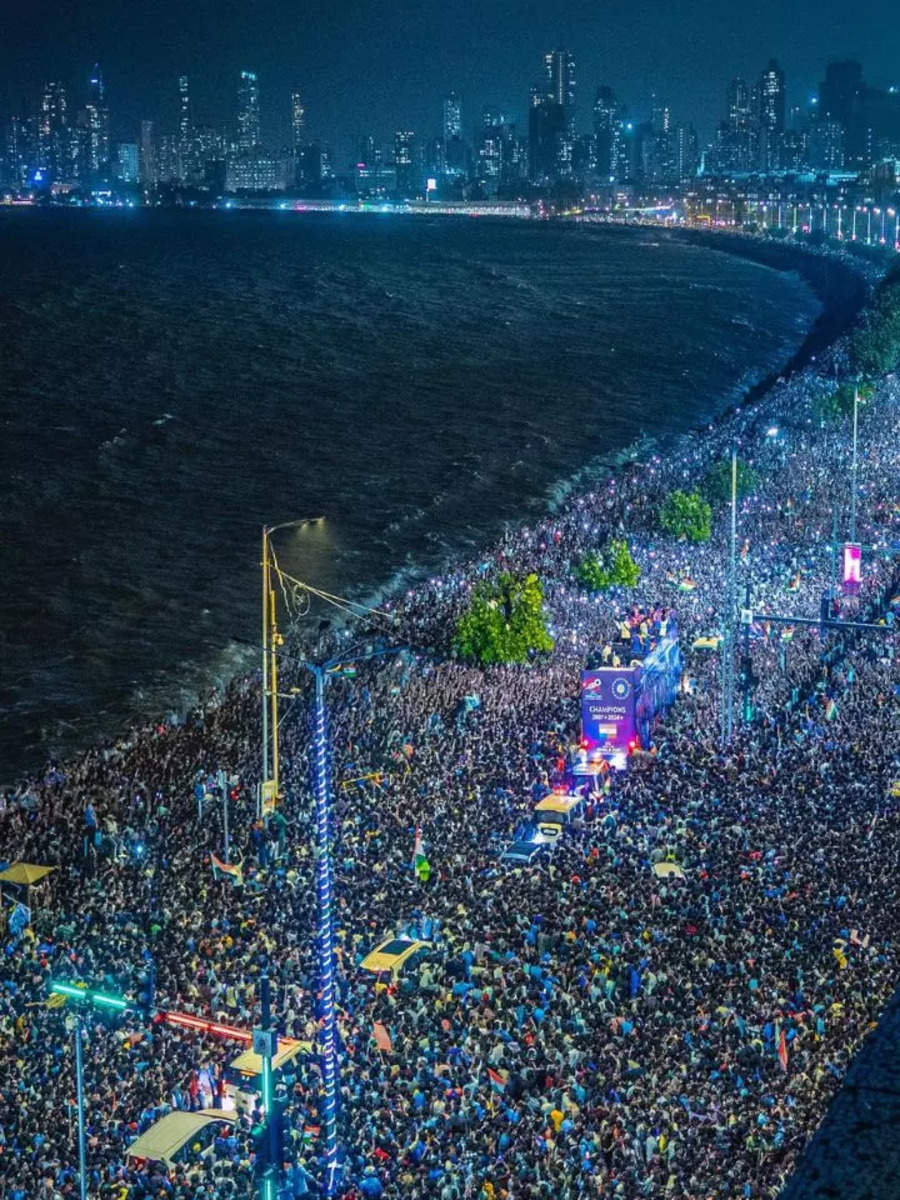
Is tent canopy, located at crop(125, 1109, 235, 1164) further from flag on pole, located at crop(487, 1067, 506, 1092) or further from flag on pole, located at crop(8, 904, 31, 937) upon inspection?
flag on pole, located at crop(8, 904, 31, 937)

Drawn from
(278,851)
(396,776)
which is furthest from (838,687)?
(278,851)

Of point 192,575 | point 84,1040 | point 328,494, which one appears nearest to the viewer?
point 84,1040

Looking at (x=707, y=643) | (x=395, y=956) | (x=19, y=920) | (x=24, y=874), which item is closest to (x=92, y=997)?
(x=395, y=956)

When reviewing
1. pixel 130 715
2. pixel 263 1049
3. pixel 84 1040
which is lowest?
pixel 130 715

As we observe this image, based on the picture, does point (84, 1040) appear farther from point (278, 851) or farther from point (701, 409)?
point (701, 409)

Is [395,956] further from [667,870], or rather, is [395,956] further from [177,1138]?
[177,1138]

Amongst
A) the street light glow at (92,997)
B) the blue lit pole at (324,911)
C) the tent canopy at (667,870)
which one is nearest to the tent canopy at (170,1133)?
the blue lit pole at (324,911)

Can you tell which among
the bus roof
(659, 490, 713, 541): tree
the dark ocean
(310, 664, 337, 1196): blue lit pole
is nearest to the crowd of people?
the bus roof
